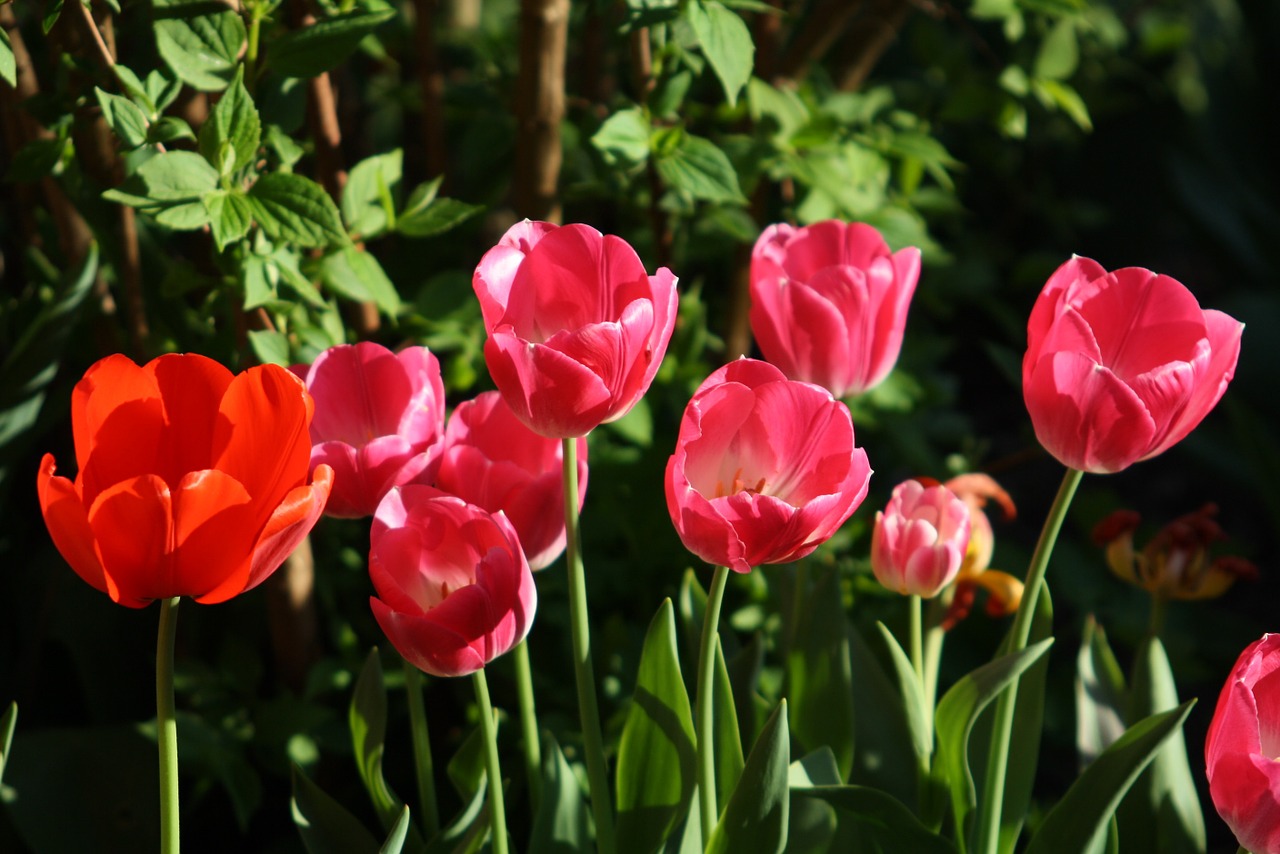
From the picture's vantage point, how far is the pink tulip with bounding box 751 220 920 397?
2.52 feet

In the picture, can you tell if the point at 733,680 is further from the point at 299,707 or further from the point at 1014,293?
the point at 1014,293

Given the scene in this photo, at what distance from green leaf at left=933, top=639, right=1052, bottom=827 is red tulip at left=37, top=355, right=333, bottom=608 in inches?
15.8

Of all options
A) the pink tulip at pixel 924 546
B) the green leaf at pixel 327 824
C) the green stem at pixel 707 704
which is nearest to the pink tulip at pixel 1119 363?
the pink tulip at pixel 924 546

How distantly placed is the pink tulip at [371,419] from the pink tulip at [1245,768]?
437 mm

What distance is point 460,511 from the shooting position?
0.64m

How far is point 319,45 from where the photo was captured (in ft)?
2.78

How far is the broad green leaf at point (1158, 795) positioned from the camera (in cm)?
89

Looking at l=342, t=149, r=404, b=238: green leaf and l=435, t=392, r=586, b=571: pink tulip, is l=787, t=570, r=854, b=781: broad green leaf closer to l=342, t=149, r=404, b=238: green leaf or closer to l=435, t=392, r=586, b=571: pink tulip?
l=435, t=392, r=586, b=571: pink tulip

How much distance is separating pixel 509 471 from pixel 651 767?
0.26 m

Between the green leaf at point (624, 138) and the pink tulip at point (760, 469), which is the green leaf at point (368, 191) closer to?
the green leaf at point (624, 138)

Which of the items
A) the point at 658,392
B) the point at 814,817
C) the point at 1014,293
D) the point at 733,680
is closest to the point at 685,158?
the point at 658,392

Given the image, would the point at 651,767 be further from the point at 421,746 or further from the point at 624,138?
the point at 624,138

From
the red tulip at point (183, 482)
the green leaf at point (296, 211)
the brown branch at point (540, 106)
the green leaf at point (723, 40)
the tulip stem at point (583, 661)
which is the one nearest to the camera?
the red tulip at point (183, 482)

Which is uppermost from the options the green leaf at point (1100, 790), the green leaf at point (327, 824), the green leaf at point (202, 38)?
the green leaf at point (202, 38)
